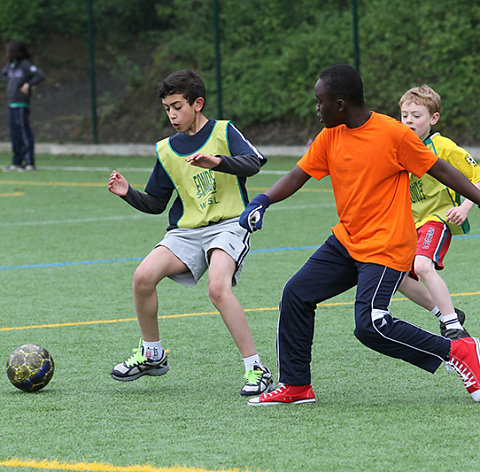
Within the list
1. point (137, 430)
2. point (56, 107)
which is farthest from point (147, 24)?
point (137, 430)

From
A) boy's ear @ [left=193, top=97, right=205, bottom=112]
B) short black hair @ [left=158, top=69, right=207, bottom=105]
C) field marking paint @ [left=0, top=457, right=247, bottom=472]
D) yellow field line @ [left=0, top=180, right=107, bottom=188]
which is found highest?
short black hair @ [left=158, top=69, right=207, bottom=105]

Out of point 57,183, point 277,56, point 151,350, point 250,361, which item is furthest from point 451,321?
point 277,56

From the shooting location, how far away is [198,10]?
2477 centimetres

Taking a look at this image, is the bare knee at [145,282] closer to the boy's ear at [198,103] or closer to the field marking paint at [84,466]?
the boy's ear at [198,103]

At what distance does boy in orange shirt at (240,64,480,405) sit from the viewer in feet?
15.3

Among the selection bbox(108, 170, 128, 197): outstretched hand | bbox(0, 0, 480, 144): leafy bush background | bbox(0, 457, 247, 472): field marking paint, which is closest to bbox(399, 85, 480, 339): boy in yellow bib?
bbox(108, 170, 128, 197): outstretched hand

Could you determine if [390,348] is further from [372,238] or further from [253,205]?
[253,205]

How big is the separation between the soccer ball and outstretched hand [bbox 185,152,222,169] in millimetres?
1221

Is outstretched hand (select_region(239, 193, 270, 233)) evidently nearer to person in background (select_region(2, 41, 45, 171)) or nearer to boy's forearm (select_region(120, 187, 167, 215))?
boy's forearm (select_region(120, 187, 167, 215))

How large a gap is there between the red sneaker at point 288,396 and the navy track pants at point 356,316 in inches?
1.3

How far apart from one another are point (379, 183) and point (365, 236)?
25cm

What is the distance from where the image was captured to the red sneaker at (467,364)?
4695mm

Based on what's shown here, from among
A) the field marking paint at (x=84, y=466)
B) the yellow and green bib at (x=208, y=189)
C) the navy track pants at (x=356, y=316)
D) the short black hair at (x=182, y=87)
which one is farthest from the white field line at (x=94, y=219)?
the field marking paint at (x=84, y=466)

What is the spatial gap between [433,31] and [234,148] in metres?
14.9
